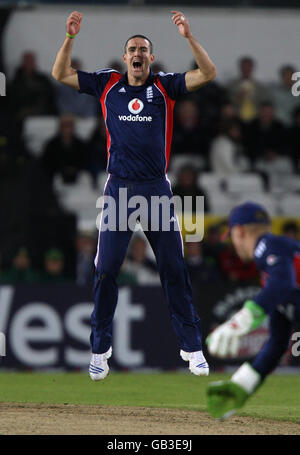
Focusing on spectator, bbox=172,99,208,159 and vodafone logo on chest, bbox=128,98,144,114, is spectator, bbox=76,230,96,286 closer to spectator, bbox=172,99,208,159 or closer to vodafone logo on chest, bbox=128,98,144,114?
spectator, bbox=172,99,208,159

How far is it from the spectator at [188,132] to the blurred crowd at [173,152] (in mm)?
16

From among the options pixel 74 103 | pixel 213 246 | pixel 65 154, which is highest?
pixel 74 103

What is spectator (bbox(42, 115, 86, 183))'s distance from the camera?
15.8m

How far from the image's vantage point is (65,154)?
15969 mm

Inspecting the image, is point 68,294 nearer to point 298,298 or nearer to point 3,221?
point 3,221

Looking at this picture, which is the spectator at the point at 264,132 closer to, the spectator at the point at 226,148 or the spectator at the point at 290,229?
the spectator at the point at 226,148

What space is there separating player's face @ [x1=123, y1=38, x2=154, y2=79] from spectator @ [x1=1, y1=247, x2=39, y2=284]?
5.56 meters

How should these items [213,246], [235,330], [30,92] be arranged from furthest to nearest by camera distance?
[30,92]
[213,246]
[235,330]

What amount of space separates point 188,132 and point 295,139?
1969mm

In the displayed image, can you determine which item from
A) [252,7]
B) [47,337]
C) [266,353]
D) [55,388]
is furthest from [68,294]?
[252,7]

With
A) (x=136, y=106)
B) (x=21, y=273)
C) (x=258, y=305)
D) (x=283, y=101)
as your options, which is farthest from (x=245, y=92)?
(x=258, y=305)

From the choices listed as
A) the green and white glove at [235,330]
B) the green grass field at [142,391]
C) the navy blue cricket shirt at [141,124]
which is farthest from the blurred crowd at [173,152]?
the green and white glove at [235,330]

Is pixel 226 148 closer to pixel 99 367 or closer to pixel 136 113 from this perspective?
pixel 136 113

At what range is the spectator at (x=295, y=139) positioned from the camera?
682 inches
